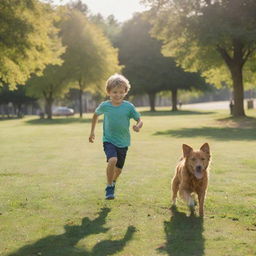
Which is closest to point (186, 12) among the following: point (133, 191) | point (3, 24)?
point (3, 24)

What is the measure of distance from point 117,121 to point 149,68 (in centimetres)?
6392

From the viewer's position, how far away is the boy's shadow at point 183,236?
540 cm

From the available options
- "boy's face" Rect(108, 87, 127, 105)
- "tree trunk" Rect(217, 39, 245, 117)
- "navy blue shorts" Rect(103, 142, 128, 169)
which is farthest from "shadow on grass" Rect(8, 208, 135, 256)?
"tree trunk" Rect(217, 39, 245, 117)

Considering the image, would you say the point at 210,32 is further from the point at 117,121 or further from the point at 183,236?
the point at 183,236

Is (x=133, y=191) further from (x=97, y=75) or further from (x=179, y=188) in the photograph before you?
(x=97, y=75)

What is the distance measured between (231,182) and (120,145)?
10.2ft

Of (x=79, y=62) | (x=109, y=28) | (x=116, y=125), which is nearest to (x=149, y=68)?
(x=79, y=62)

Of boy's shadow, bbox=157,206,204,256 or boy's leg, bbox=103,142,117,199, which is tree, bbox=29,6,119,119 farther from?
boy's shadow, bbox=157,206,204,256

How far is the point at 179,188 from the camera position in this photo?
23.1 ft

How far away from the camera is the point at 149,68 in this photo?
71.2 metres

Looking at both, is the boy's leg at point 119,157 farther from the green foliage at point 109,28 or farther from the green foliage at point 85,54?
the green foliage at point 109,28

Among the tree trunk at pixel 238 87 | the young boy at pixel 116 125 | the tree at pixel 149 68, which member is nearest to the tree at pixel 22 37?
the tree trunk at pixel 238 87

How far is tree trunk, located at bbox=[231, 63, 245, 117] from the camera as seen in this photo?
118 feet

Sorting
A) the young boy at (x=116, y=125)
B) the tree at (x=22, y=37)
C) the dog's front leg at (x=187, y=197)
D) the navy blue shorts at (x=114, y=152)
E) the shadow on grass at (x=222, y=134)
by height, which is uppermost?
the tree at (x=22, y=37)
